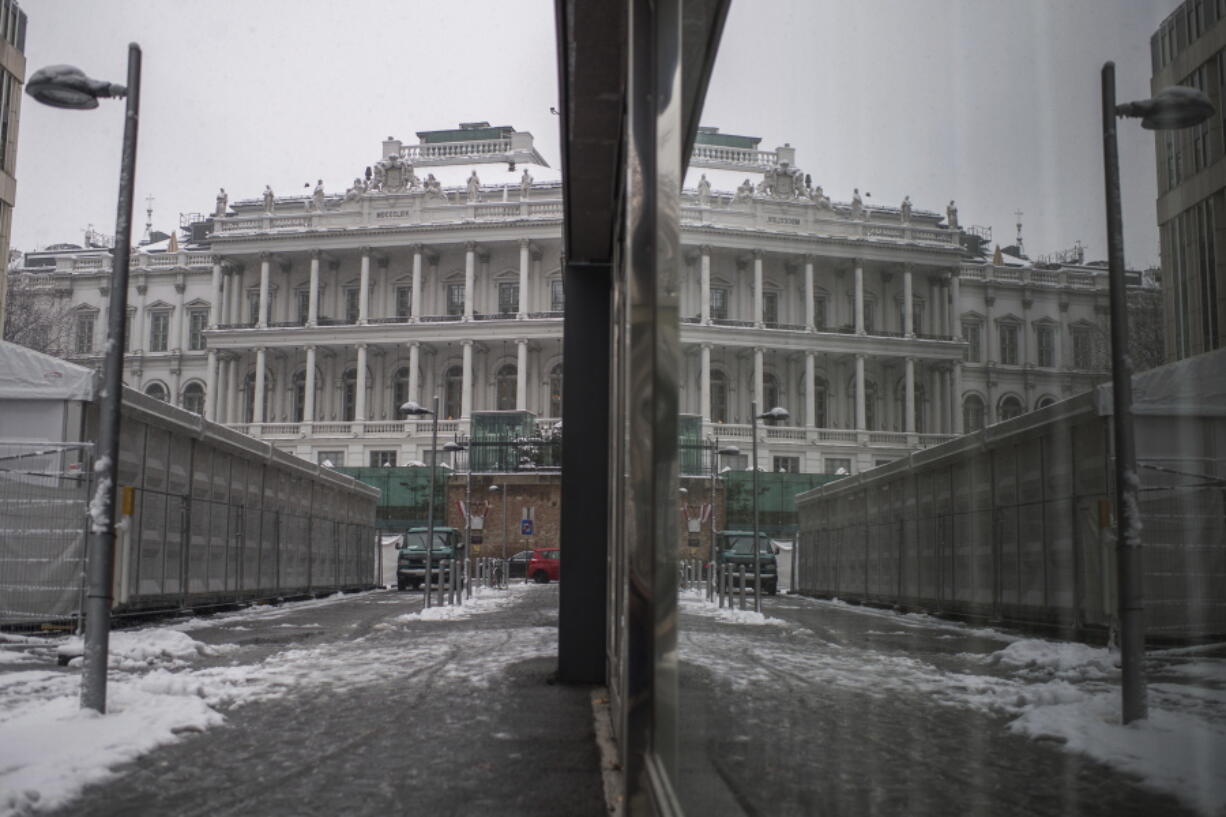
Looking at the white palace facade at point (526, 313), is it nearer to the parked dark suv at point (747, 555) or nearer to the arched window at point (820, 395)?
the arched window at point (820, 395)

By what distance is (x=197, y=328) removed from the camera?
66688 millimetres

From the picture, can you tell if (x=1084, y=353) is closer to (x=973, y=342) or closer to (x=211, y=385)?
(x=973, y=342)

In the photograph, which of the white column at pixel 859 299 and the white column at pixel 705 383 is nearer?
the white column at pixel 859 299

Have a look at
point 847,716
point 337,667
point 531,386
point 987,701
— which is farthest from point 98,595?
point 531,386

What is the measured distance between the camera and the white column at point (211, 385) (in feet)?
230

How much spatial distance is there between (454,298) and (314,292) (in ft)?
29.3

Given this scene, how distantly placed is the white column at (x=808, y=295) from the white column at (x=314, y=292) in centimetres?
7377

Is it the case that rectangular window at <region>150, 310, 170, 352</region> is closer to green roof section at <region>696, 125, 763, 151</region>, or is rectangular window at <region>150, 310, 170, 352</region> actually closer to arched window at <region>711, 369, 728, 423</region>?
green roof section at <region>696, 125, 763, 151</region>

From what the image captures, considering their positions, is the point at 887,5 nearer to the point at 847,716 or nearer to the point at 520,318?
the point at 847,716

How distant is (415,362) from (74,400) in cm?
5855

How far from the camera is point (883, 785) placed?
1.27m

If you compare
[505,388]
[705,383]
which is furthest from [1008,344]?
[505,388]

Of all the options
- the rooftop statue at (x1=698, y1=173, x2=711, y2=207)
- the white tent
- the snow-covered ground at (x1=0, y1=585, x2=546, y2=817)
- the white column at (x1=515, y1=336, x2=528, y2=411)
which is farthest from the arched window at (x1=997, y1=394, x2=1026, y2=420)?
the white column at (x1=515, y1=336, x2=528, y2=411)

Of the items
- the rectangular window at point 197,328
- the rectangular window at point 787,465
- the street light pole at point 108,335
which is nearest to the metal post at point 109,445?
the street light pole at point 108,335
